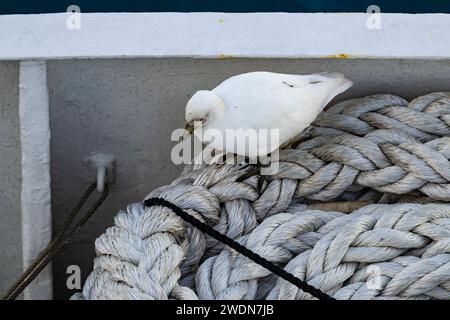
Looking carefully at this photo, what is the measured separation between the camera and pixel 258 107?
1.39m

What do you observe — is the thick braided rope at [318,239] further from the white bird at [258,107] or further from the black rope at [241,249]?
the white bird at [258,107]

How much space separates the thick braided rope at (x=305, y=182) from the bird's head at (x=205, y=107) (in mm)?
95

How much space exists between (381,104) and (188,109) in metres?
0.36

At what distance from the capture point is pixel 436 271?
1.26m

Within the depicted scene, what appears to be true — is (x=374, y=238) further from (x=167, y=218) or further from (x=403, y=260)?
(x=167, y=218)

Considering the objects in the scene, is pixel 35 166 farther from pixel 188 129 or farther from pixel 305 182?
pixel 305 182

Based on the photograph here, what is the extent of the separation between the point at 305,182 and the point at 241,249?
7.9 inches

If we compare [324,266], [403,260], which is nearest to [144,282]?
[324,266]

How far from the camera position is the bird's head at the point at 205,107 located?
1.37m
